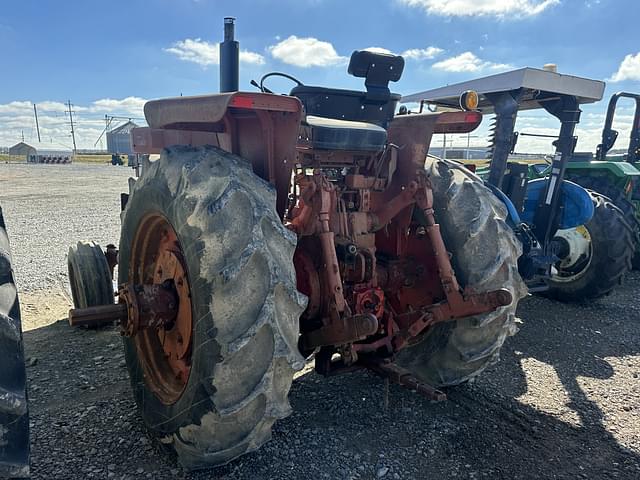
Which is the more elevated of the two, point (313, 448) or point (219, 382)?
point (219, 382)

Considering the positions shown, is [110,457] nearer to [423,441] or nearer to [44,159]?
[423,441]

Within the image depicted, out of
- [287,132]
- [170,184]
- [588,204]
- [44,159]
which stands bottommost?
[44,159]

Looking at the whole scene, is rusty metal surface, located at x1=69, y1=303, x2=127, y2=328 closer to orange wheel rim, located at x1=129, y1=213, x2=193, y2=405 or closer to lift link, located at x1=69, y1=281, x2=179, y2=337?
lift link, located at x1=69, y1=281, x2=179, y2=337

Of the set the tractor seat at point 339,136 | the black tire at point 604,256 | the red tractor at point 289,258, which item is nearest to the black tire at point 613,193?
the black tire at point 604,256

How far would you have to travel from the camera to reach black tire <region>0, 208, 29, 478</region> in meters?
1.53

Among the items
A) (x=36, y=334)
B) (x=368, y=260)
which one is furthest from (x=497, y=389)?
(x=36, y=334)

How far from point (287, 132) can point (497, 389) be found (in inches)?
94.1

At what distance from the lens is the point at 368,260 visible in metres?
2.88

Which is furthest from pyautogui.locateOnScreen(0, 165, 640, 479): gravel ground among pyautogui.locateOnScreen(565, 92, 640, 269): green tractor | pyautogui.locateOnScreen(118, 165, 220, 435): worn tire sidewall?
pyautogui.locateOnScreen(565, 92, 640, 269): green tractor

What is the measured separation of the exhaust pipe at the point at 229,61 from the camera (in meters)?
3.61

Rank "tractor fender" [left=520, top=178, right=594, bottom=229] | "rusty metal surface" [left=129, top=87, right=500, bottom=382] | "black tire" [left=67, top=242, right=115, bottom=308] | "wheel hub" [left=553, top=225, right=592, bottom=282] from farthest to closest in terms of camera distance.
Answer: "wheel hub" [left=553, top=225, right=592, bottom=282] < "tractor fender" [left=520, top=178, right=594, bottom=229] < "black tire" [left=67, top=242, right=115, bottom=308] < "rusty metal surface" [left=129, top=87, right=500, bottom=382]

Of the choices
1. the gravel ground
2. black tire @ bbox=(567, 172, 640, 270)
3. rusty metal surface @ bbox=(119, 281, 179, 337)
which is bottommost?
the gravel ground

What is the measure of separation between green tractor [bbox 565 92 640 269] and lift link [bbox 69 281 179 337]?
251 inches

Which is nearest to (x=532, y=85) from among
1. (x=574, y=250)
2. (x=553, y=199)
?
(x=553, y=199)
